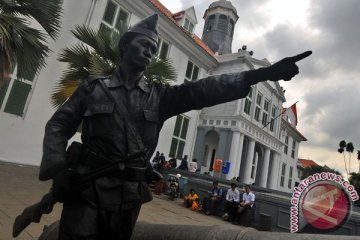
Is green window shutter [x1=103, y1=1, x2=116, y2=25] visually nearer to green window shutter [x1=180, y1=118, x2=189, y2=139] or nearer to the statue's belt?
green window shutter [x1=180, y1=118, x2=189, y2=139]

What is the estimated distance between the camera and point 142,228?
286 centimetres

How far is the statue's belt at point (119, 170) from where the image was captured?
6.00ft

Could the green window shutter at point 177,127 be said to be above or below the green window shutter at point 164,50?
below

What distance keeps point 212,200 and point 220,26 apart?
19924 millimetres

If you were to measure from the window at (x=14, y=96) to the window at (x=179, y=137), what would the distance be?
8.30m

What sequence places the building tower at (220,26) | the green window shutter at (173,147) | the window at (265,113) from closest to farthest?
the green window shutter at (173,147) < the window at (265,113) < the building tower at (220,26)

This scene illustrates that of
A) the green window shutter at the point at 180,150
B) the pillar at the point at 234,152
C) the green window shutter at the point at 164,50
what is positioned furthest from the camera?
the pillar at the point at 234,152

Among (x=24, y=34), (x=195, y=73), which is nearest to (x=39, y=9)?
(x=24, y=34)

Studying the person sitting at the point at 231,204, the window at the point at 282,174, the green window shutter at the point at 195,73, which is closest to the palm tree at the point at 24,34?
the person sitting at the point at 231,204

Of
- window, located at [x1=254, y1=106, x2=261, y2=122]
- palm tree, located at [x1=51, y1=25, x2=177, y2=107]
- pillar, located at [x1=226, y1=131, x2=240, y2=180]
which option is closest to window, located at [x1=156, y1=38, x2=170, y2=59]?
pillar, located at [x1=226, y1=131, x2=240, y2=180]

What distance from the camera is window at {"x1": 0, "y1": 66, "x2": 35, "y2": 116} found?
11.0m

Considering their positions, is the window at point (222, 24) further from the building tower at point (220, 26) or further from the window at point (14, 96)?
the window at point (14, 96)

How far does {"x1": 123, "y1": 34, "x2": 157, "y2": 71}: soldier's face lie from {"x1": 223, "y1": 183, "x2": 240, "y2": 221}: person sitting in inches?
391

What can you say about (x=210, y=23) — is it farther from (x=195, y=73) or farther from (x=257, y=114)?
(x=195, y=73)
